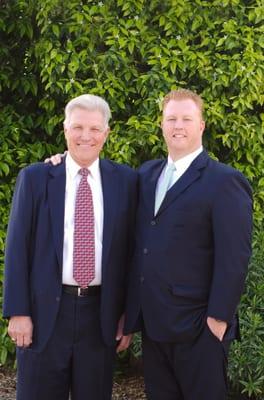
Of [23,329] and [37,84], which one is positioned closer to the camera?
[23,329]

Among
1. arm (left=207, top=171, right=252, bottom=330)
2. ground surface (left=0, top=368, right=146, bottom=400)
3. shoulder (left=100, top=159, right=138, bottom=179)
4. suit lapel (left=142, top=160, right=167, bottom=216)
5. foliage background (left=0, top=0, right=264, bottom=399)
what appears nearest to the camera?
arm (left=207, top=171, right=252, bottom=330)

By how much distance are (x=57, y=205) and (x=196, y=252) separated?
76 centimetres

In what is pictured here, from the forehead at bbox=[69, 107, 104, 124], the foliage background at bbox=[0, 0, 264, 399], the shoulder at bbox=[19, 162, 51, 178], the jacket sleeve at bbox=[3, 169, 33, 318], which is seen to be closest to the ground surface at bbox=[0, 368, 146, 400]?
the foliage background at bbox=[0, 0, 264, 399]

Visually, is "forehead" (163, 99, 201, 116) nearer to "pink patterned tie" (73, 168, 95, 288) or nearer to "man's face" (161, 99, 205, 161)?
"man's face" (161, 99, 205, 161)

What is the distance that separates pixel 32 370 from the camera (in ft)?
11.9

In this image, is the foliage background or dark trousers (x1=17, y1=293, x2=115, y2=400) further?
the foliage background

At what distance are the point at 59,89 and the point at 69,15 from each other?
0.61 meters

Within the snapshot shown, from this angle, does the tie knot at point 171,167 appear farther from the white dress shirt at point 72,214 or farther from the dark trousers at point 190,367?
the dark trousers at point 190,367

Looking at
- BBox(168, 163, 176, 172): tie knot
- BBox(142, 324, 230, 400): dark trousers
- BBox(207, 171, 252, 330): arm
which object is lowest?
BBox(142, 324, 230, 400): dark trousers

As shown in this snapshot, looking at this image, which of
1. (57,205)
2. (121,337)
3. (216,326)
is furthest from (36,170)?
(216,326)

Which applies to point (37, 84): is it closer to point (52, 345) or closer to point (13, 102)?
point (13, 102)

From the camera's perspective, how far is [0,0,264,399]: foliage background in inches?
→ 207

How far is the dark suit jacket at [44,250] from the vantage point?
3.54 metres

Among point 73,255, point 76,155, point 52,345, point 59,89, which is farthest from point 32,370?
point 59,89
